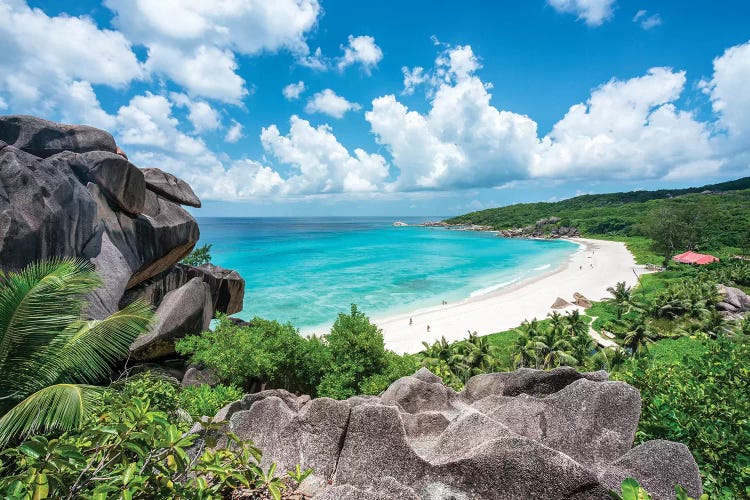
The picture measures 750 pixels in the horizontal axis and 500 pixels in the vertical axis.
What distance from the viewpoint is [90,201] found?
15094 millimetres

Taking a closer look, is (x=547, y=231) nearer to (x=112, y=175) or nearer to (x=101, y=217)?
(x=112, y=175)

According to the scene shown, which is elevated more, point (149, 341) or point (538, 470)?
point (538, 470)

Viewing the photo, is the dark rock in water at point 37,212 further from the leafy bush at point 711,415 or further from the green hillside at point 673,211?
the green hillside at point 673,211

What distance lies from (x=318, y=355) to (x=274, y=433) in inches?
317

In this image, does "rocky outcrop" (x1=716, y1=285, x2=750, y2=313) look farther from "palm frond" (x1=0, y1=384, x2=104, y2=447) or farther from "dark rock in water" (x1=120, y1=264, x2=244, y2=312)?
"palm frond" (x1=0, y1=384, x2=104, y2=447)

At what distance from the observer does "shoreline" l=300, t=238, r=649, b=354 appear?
36219 millimetres

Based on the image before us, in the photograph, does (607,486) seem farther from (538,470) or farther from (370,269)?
(370,269)

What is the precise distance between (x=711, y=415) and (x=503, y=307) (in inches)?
1595

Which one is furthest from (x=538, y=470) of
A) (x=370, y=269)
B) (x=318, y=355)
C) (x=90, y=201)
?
(x=370, y=269)

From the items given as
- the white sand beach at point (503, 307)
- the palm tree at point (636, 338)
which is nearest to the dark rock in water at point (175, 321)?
the white sand beach at point (503, 307)

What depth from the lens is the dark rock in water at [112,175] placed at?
15797 mm

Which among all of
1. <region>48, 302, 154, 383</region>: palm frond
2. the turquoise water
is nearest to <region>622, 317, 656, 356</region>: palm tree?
the turquoise water

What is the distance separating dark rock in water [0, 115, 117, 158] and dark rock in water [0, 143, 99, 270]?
2.35 metres

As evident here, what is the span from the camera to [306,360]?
13.5 meters
